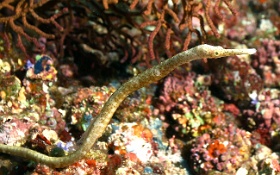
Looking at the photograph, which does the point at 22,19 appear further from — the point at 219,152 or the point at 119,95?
the point at 219,152

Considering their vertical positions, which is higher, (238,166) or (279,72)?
(279,72)

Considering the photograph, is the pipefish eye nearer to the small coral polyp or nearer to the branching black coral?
the branching black coral

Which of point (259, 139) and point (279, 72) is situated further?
point (279, 72)

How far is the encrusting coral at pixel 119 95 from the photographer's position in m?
2.23

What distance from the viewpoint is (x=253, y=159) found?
174 inches

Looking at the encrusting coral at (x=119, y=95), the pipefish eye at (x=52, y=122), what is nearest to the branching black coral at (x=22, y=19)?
the pipefish eye at (x=52, y=122)

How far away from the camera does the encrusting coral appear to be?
7.31 ft

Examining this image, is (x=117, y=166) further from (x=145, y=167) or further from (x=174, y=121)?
(x=174, y=121)

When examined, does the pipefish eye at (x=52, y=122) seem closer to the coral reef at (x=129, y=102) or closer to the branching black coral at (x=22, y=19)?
the coral reef at (x=129, y=102)

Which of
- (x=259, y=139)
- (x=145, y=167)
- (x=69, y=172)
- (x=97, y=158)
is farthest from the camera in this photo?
(x=259, y=139)

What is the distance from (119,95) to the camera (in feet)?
9.03

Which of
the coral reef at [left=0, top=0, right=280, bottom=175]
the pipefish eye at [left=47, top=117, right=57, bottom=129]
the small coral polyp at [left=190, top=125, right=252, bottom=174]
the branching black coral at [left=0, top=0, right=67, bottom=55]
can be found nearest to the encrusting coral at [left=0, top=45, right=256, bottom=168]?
the coral reef at [left=0, top=0, right=280, bottom=175]

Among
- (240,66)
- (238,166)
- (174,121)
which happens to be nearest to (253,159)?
(238,166)

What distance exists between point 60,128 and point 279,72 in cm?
368
